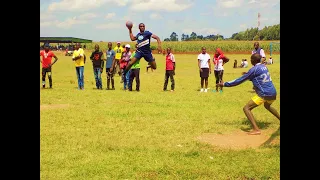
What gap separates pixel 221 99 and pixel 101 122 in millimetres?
5699

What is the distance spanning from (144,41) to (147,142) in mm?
4436

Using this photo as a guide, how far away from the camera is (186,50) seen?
74688 millimetres

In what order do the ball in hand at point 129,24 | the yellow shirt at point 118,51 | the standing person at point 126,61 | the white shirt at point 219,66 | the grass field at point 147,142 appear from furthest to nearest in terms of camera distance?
the yellow shirt at point 118,51 → the standing person at point 126,61 → the white shirt at point 219,66 → the ball in hand at point 129,24 → the grass field at point 147,142

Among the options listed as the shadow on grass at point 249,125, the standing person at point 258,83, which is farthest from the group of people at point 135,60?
the standing person at point 258,83

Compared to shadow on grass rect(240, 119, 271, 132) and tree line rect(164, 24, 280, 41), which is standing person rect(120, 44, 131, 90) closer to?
shadow on grass rect(240, 119, 271, 132)

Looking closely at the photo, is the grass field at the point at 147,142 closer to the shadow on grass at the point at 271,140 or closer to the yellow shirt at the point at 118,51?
the shadow on grass at the point at 271,140

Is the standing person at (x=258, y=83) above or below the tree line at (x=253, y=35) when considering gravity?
below

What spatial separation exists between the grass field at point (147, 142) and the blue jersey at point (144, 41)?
169 centimetres

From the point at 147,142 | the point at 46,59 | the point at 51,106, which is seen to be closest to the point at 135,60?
the point at 51,106

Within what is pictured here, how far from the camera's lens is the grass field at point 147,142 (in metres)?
5.93

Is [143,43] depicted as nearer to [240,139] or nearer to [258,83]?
[258,83]

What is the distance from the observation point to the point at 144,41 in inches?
451
